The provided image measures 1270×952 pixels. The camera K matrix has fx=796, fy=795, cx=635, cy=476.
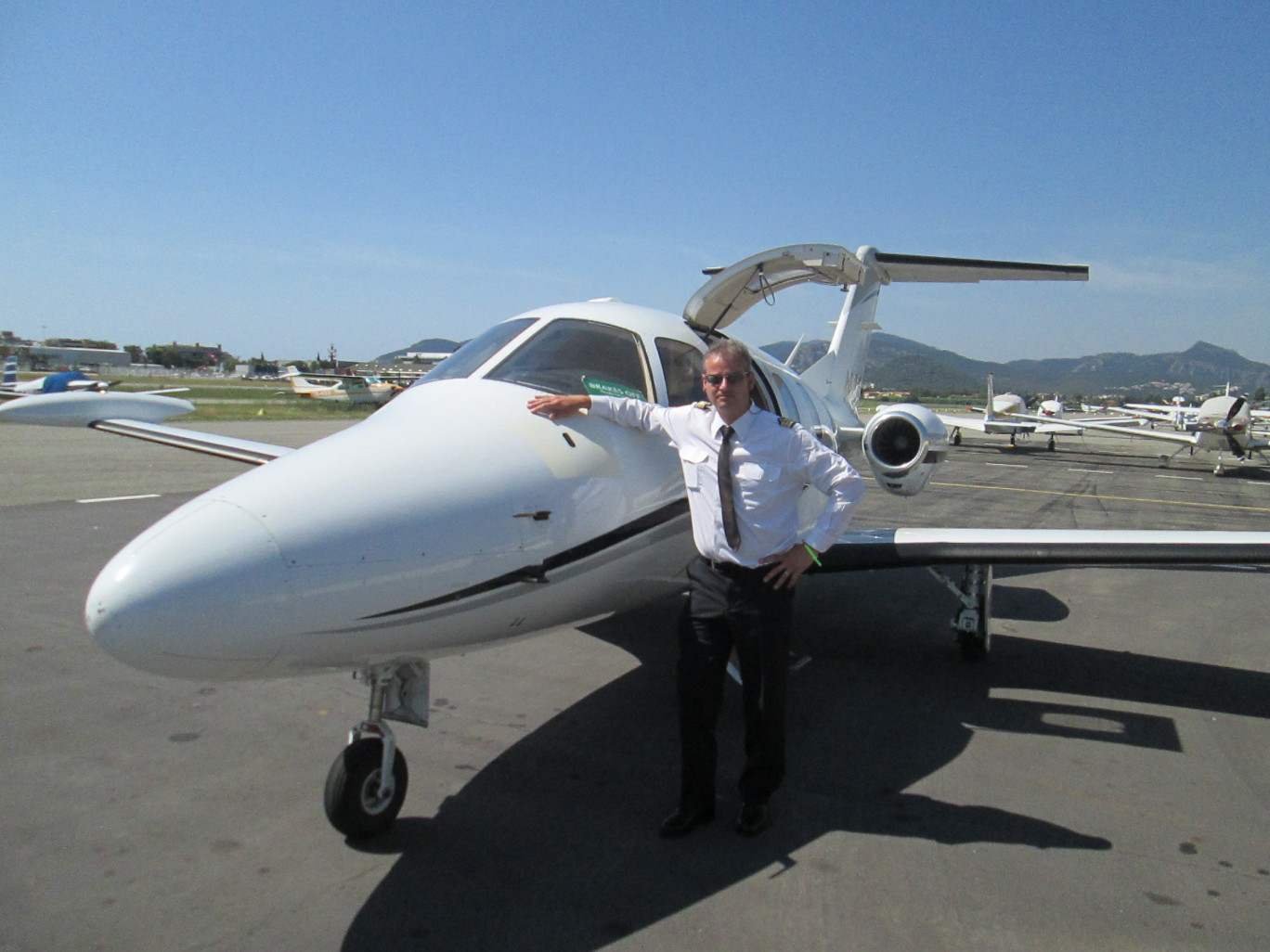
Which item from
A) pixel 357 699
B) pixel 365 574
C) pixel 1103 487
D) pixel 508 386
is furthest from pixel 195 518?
pixel 1103 487

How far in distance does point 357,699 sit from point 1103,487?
65.6 feet

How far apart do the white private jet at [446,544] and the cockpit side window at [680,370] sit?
0.02 meters

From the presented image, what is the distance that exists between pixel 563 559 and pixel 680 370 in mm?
1687

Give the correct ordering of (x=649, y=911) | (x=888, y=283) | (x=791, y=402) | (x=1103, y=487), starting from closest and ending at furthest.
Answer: (x=649, y=911), (x=791, y=402), (x=888, y=283), (x=1103, y=487)

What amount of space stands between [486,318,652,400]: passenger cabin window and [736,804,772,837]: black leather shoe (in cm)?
208

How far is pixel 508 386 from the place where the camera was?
12.5ft

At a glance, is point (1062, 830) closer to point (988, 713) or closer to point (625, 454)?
point (988, 713)

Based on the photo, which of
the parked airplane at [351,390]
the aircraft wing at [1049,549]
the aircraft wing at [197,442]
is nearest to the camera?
the aircraft wing at [1049,549]

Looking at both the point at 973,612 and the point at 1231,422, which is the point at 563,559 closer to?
the point at 973,612

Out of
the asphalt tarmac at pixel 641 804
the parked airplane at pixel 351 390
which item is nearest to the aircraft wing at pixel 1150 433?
the asphalt tarmac at pixel 641 804

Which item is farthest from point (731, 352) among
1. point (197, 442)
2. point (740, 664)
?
point (197, 442)

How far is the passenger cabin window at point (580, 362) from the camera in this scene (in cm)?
400

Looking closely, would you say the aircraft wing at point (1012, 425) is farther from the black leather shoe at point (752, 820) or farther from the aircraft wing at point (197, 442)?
the black leather shoe at point (752, 820)

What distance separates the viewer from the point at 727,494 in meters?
3.44
